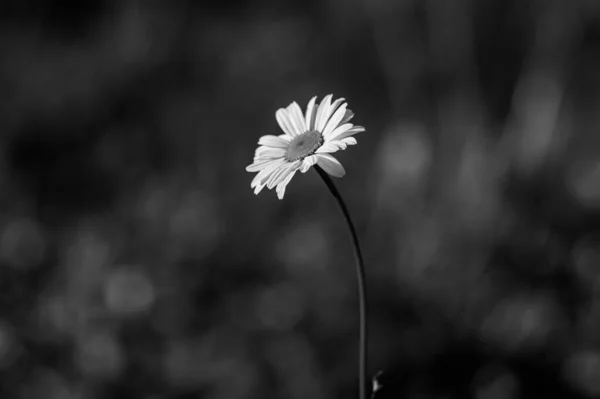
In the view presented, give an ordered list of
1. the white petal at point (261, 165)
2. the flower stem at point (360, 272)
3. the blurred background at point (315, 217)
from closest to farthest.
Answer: the flower stem at point (360, 272), the white petal at point (261, 165), the blurred background at point (315, 217)

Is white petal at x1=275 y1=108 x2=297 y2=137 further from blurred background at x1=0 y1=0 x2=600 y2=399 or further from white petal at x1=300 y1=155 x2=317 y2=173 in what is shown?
blurred background at x1=0 y1=0 x2=600 y2=399

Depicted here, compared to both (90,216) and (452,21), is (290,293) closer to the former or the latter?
(90,216)

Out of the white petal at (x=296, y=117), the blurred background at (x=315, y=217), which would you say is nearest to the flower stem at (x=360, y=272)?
the white petal at (x=296, y=117)

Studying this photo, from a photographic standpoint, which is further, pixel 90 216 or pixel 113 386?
pixel 90 216

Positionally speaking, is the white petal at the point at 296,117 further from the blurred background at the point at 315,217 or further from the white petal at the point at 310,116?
the blurred background at the point at 315,217

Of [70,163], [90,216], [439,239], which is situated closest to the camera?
[439,239]

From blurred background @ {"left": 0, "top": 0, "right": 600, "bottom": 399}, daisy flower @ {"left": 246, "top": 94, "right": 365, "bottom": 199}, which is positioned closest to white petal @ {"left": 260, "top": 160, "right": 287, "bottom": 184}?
daisy flower @ {"left": 246, "top": 94, "right": 365, "bottom": 199}

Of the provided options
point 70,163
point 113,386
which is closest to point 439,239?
point 113,386

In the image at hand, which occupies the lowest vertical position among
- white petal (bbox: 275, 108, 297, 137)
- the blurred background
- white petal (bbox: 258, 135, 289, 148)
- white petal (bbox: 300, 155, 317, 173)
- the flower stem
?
the flower stem
